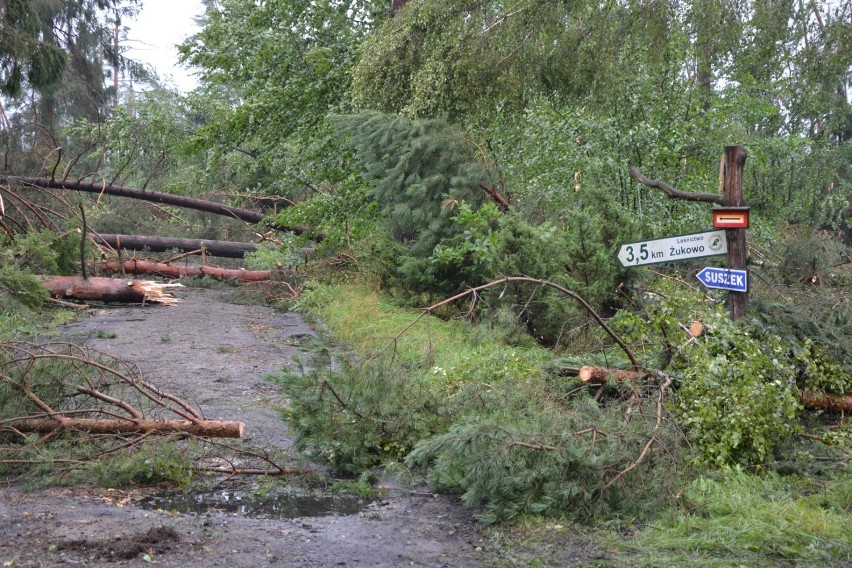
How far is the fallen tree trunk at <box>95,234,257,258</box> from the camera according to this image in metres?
19.8

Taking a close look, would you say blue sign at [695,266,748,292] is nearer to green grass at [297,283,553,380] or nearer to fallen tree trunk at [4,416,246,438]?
green grass at [297,283,553,380]

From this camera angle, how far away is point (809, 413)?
7.00 meters

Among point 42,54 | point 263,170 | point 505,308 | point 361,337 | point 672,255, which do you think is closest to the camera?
point 672,255

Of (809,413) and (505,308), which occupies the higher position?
(505,308)

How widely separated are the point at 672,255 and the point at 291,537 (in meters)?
3.53

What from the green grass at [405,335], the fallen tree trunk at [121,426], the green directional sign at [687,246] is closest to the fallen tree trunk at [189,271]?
the green grass at [405,335]

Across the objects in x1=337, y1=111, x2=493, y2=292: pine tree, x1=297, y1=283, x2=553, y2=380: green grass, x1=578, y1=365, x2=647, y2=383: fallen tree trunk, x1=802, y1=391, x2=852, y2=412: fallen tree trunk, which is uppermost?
x1=337, y1=111, x2=493, y2=292: pine tree

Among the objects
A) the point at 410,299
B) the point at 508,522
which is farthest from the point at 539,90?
the point at 508,522

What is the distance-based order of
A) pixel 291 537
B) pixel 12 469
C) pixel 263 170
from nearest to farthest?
1. pixel 291 537
2. pixel 12 469
3. pixel 263 170

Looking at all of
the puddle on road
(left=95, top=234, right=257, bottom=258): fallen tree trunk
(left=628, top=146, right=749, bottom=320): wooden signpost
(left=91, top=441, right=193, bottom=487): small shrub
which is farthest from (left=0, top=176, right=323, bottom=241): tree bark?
the puddle on road

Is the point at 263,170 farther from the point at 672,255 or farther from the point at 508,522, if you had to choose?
the point at 508,522

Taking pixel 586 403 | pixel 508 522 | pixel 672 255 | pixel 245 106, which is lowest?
pixel 508 522

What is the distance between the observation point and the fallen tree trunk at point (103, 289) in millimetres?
14484

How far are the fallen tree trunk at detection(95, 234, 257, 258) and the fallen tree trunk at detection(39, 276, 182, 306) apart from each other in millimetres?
4404
